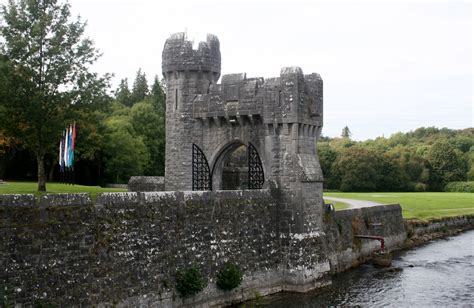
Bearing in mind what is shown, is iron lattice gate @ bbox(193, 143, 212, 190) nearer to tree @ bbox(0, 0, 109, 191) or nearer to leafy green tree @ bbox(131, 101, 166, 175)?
tree @ bbox(0, 0, 109, 191)

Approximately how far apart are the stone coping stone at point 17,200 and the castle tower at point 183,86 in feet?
38.2

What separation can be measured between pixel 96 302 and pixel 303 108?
1077 centimetres

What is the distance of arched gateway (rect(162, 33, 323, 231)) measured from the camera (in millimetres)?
19875

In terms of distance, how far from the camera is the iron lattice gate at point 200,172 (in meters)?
22.8

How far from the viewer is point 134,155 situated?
5203 cm

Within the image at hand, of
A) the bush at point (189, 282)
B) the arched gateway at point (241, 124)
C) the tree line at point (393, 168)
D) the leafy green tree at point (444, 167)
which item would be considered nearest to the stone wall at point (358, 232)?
the arched gateway at point (241, 124)

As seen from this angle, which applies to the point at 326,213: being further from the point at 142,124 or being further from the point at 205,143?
the point at 142,124

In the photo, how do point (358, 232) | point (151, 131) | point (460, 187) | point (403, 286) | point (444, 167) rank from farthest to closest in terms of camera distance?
point (444, 167), point (460, 187), point (151, 131), point (358, 232), point (403, 286)

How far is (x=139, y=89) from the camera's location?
83.6 meters

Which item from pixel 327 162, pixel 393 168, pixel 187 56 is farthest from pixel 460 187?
pixel 187 56

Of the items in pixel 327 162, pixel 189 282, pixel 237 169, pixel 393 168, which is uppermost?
pixel 327 162

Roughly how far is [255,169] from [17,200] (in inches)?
452

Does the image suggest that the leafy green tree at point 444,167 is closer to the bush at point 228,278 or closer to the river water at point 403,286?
the river water at point 403,286

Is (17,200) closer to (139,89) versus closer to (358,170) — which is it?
(358,170)
